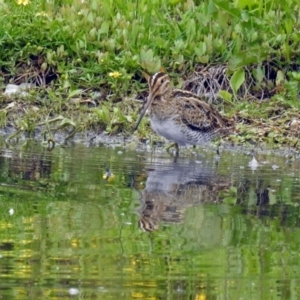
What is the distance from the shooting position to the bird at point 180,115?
9383 mm

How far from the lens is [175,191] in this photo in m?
7.13

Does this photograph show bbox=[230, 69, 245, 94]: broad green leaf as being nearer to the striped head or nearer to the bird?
the bird

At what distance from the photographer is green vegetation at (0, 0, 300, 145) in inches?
402

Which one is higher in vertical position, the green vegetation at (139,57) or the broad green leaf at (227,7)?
the broad green leaf at (227,7)

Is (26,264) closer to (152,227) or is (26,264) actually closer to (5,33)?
(152,227)

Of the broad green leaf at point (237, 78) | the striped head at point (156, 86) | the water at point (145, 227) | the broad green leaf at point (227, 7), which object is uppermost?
the broad green leaf at point (227, 7)

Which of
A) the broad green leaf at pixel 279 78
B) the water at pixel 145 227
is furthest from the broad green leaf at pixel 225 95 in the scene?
the water at pixel 145 227

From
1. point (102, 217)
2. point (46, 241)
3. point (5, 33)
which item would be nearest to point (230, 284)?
point (46, 241)

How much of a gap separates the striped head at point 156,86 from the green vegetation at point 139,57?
0.44m

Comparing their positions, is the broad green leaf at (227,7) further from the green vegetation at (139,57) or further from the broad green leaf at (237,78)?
the broad green leaf at (237,78)

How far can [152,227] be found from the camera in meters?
5.86

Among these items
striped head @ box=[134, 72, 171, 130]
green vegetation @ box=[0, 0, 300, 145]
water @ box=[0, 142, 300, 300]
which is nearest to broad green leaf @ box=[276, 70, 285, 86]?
green vegetation @ box=[0, 0, 300, 145]

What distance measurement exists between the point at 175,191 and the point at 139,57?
347 cm

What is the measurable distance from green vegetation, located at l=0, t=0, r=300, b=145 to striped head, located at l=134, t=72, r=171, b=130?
1.45ft
